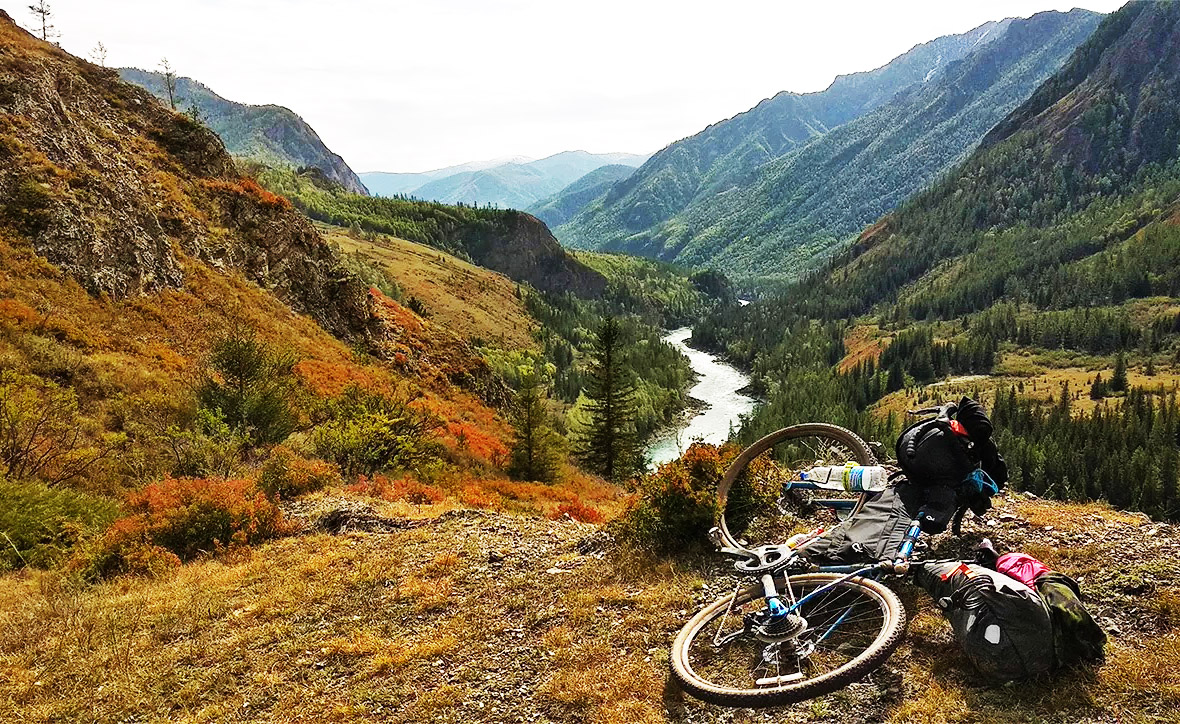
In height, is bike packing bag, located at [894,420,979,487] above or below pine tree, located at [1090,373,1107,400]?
above

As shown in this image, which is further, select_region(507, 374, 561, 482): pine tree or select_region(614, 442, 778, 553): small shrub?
select_region(507, 374, 561, 482): pine tree

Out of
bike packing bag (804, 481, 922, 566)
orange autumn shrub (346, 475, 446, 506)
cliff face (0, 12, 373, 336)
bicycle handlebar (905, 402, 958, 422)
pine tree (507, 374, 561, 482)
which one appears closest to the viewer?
bike packing bag (804, 481, 922, 566)

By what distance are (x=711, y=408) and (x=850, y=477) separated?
113438 millimetres

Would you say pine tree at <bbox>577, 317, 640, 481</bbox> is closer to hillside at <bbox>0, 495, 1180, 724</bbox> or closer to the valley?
the valley

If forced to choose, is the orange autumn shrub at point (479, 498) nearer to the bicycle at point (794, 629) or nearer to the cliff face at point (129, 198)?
the bicycle at point (794, 629)

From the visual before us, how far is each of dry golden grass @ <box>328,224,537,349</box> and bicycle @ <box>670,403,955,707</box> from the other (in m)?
85.9

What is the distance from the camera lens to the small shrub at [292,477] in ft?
47.4

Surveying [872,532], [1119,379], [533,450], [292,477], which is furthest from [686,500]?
[1119,379]

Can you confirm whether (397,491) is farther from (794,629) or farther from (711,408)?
(711,408)

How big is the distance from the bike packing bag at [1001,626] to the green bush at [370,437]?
16.4 m

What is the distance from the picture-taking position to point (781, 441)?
840cm

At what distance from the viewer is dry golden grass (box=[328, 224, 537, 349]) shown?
103 metres

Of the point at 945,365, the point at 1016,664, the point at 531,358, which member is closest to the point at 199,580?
the point at 1016,664

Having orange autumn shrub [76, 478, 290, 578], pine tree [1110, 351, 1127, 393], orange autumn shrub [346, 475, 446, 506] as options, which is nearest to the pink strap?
orange autumn shrub [346, 475, 446, 506]
